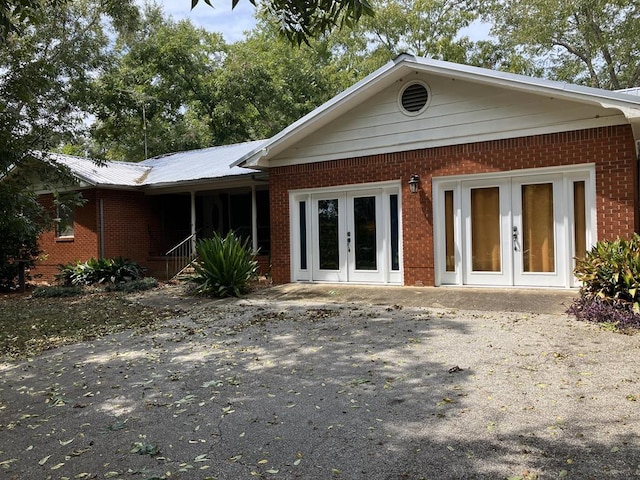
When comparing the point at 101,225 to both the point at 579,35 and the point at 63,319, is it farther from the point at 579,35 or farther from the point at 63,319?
the point at 579,35

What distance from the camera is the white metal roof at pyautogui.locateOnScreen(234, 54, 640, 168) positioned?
8.06 meters

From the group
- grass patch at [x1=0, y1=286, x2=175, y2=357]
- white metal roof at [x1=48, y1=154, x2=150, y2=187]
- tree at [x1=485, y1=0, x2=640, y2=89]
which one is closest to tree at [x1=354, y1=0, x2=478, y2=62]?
tree at [x1=485, y1=0, x2=640, y2=89]

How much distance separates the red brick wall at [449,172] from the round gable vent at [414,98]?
91cm

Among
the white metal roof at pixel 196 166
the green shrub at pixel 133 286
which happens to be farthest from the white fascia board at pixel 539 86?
the green shrub at pixel 133 286

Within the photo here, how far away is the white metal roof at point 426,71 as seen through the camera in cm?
806

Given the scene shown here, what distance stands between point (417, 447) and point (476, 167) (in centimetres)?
757

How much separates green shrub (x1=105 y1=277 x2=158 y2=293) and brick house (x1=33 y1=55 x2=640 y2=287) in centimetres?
362

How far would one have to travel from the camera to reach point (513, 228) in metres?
9.84

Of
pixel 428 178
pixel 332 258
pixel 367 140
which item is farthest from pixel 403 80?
pixel 332 258

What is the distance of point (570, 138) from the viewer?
909 centimetres

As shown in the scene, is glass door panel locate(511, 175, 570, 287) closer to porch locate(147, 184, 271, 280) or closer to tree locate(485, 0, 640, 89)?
porch locate(147, 184, 271, 280)

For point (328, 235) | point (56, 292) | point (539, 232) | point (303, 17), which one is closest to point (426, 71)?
point (539, 232)

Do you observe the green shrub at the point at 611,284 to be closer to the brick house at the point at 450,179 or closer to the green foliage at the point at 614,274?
the green foliage at the point at 614,274

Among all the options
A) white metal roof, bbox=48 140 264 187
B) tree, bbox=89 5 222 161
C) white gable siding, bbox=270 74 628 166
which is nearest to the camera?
white gable siding, bbox=270 74 628 166
